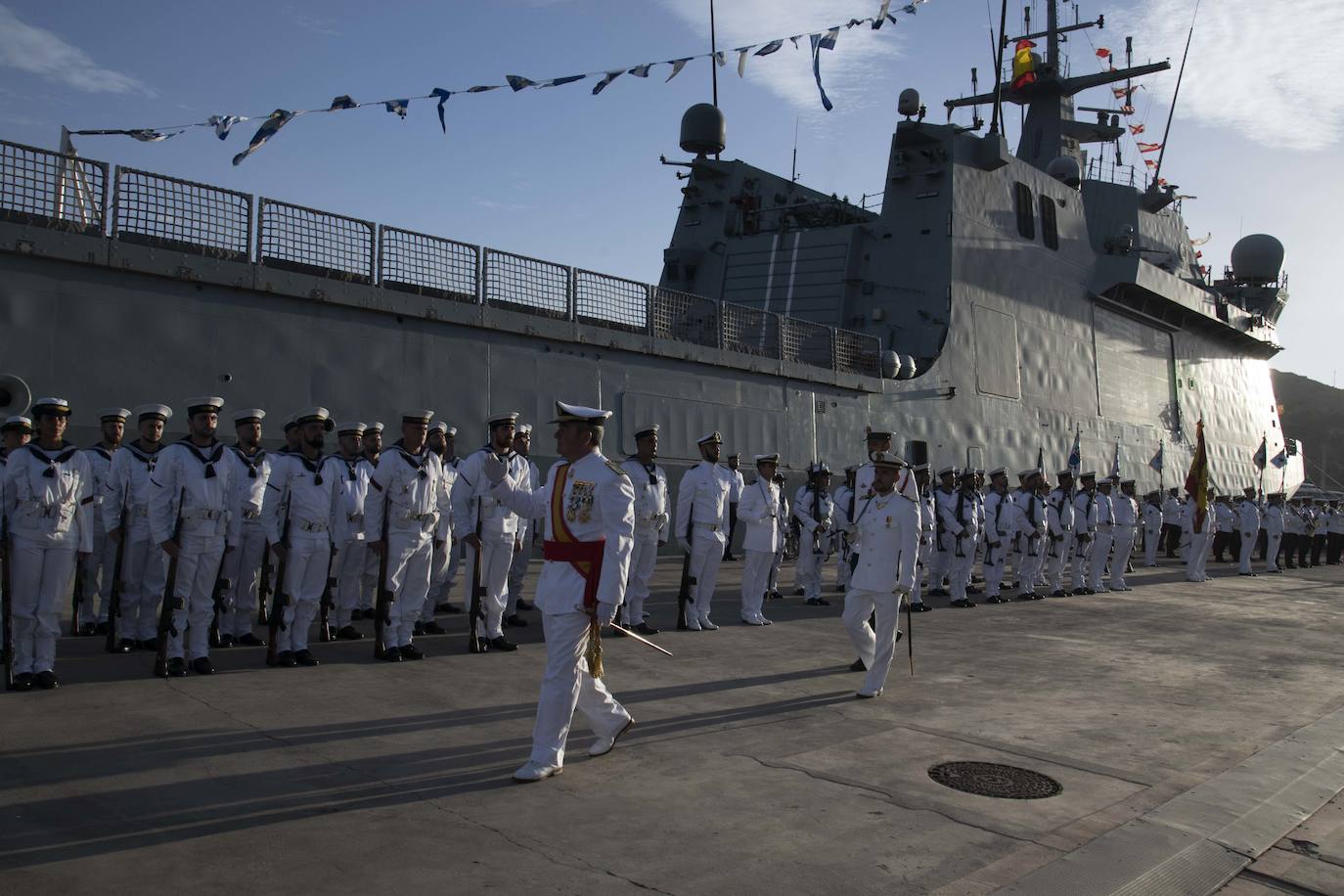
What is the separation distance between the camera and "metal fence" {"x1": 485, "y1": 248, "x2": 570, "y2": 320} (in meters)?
14.3

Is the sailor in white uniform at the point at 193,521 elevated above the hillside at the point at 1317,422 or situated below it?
below

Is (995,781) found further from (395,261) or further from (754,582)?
(395,261)

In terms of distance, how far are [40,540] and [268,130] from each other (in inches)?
268

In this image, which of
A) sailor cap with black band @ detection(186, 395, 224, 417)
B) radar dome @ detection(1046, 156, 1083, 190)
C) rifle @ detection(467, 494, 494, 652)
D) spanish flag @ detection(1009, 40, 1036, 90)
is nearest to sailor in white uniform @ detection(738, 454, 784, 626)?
rifle @ detection(467, 494, 494, 652)

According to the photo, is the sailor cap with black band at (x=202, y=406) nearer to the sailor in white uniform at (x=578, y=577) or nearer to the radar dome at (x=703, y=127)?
the sailor in white uniform at (x=578, y=577)

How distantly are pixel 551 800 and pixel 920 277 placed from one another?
1869cm

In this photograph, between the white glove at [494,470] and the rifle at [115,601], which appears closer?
the white glove at [494,470]

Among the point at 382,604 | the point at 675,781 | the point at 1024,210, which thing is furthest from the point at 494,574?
the point at 1024,210

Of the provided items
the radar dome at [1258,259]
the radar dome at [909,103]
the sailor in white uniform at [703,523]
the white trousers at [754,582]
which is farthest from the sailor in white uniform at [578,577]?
the radar dome at [1258,259]

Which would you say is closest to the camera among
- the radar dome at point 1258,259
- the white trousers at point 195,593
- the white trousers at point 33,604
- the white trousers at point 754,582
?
the white trousers at point 33,604

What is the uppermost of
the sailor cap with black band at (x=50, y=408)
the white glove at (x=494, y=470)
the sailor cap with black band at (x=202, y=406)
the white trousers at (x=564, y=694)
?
the sailor cap with black band at (x=202, y=406)

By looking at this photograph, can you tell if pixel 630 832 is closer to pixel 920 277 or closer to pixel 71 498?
pixel 71 498

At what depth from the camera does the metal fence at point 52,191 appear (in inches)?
390

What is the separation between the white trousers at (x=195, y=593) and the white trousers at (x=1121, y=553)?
47.3 feet
